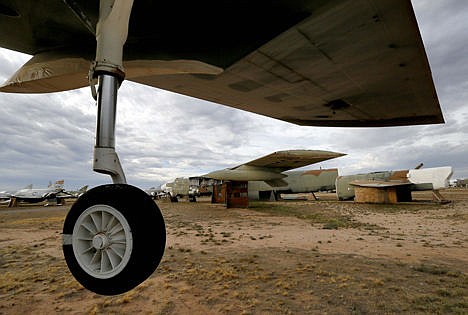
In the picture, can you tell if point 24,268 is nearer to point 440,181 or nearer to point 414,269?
point 414,269

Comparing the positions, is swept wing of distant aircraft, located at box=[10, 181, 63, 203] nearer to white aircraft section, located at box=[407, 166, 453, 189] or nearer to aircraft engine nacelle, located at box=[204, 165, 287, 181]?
aircraft engine nacelle, located at box=[204, 165, 287, 181]

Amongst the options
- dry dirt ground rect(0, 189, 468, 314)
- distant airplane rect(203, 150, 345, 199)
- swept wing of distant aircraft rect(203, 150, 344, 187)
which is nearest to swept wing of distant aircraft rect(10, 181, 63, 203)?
distant airplane rect(203, 150, 345, 199)

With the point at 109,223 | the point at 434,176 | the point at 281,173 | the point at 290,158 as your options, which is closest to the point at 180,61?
the point at 109,223

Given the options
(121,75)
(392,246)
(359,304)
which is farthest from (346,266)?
(121,75)

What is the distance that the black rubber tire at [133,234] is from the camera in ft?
6.15

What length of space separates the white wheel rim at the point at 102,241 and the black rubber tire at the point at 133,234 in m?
0.03

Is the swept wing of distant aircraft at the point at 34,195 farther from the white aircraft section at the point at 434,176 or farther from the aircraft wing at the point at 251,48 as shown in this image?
the white aircraft section at the point at 434,176

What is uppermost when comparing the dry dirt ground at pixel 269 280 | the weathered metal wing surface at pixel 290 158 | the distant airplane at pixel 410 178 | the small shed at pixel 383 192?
the weathered metal wing surface at pixel 290 158

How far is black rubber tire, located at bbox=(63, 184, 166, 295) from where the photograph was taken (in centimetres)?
188

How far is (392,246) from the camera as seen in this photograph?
6.86 metres

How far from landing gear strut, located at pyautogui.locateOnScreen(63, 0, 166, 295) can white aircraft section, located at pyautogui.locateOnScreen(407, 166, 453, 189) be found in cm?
2701

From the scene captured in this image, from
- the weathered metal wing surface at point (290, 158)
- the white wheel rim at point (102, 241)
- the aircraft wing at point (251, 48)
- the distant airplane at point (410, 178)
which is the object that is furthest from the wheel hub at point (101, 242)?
the distant airplane at point (410, 178)

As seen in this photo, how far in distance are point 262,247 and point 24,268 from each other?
5.68 metres

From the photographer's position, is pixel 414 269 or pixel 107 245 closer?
pixel 107 245
